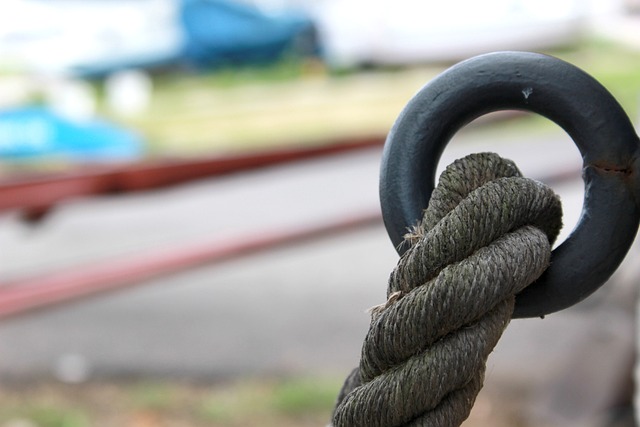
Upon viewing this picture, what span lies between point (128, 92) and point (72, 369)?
5058mm

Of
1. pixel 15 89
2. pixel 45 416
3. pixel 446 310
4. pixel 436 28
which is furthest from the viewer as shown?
pixel 436 28

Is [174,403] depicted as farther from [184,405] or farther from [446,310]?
[446,310]

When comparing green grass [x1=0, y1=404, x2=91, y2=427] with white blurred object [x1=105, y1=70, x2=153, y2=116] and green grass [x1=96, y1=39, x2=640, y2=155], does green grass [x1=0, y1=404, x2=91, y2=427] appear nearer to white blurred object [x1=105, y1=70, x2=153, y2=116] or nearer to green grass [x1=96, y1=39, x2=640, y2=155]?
green grass [x1=96, y1=39, x2=640, y2=155]

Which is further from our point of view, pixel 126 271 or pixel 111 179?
pixel 111 179

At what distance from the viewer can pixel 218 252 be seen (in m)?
2.10

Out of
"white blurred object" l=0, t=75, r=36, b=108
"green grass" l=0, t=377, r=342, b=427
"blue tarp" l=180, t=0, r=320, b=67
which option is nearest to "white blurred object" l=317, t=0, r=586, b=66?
"blue tarp" l=180, t=0, r=320, b=67

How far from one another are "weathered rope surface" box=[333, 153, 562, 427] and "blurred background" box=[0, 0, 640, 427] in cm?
151

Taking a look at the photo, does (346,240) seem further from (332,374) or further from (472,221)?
(472,221)

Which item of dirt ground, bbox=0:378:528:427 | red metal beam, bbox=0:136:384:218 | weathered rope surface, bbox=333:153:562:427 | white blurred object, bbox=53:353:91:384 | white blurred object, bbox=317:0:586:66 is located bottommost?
weathered rope surface, bbox=333:153:562:427

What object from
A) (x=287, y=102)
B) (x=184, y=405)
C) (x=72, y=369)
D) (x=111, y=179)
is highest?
(x=287, y=102)

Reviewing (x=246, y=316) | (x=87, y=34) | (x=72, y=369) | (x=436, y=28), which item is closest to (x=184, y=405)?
(x=72, y=369)

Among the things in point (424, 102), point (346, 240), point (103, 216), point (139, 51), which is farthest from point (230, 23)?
point (424, 102)

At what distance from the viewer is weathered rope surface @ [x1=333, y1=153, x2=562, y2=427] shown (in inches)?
19.7

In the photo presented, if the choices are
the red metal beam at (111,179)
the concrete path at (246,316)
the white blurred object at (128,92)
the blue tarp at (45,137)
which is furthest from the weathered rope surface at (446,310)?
the white blurred object at (128,92)
